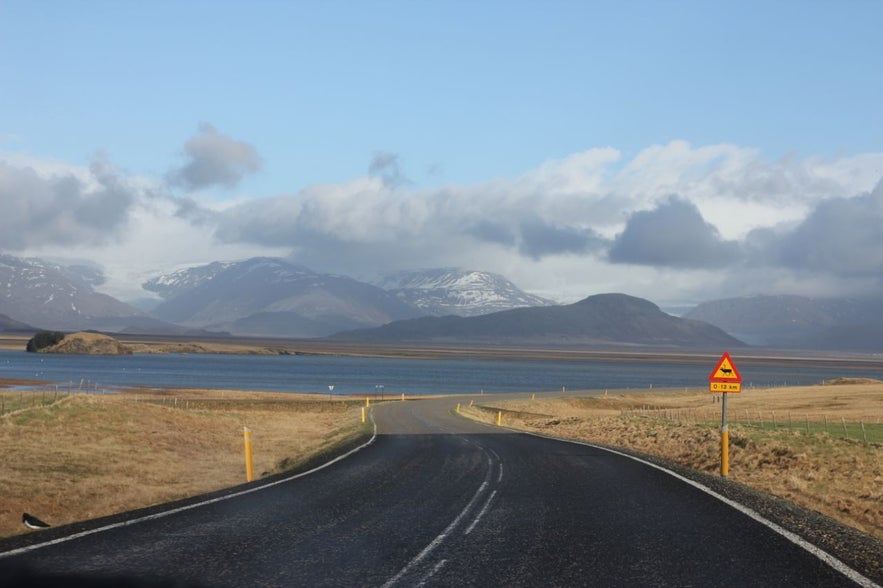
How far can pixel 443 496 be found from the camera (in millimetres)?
17453

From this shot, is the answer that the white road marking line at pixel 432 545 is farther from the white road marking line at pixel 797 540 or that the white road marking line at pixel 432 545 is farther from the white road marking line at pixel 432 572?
the white road marking line at pixel 797 540

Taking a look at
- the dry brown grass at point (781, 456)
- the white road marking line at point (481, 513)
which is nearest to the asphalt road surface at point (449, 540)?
the white road marking line at point (481, 513)

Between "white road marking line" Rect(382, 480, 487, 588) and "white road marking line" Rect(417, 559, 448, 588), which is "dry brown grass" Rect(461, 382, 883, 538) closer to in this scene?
"white road marking line" Rect(382, 480, 487, 588)

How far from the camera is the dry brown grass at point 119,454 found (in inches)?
833

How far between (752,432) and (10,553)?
3073 cm

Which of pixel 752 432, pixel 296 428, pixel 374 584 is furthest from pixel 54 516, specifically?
pixel 296 428

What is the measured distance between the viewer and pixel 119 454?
31.4 meters

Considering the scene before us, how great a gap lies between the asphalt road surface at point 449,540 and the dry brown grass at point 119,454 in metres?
5.57

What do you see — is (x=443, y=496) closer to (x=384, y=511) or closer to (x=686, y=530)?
(x=384, y=511)

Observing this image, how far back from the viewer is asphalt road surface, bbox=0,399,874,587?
10.1m

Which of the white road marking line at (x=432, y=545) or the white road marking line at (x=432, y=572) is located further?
the white road marking line at (x=432, y=545)

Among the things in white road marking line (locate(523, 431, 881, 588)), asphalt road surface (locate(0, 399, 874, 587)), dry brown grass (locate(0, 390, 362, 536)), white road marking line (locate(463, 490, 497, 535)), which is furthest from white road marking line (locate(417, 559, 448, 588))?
dry brown grass (locate(0, 390, 362, 536))

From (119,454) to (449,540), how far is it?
22.2m

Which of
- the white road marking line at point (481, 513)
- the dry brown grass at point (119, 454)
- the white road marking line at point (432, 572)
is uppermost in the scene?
the white road marking line at point (432, 572)
